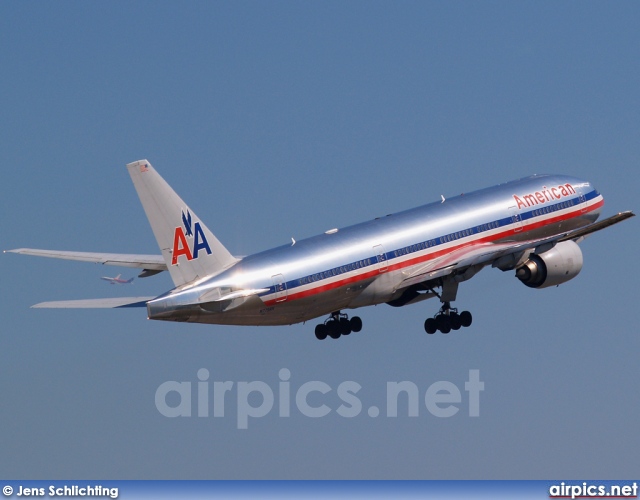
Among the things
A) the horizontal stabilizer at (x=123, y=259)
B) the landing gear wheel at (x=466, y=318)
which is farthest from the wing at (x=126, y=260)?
the landing gear wheel at (x=466, y=318)

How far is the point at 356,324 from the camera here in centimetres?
6956

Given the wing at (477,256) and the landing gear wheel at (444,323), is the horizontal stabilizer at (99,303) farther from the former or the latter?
the landing gear wheel at (444,323)

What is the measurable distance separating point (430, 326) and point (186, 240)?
16.5 m

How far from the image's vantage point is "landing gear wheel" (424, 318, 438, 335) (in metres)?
69.2

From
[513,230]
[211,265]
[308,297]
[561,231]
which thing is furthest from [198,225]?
[561,231]

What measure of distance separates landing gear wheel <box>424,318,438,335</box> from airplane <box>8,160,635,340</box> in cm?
5

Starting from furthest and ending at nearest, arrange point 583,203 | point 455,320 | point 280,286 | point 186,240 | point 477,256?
1. point 583,203
2. point 455,320
3. point 477,256
4. point 280,286
5. point 186,240

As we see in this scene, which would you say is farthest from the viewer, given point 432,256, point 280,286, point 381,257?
point 432,256

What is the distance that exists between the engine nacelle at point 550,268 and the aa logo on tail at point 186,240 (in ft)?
63.6

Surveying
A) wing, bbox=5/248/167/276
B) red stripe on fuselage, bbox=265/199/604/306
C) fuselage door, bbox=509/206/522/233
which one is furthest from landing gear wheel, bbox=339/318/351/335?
fuselage door, bbox=509/206/522/233

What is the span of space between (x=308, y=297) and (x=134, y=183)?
9669mm

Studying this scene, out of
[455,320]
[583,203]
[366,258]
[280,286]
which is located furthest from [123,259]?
[583,203]

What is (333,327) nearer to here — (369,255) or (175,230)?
(369,255)

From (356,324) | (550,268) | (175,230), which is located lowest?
(175,230)
